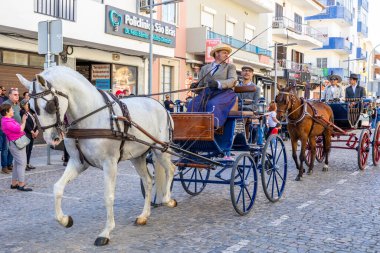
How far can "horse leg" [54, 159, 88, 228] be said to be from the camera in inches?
202

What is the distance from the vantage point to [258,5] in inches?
1112

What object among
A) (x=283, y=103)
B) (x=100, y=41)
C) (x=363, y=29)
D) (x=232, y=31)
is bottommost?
(x=283, y=103)

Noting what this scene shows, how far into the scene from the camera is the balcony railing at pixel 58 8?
1388 centimetres

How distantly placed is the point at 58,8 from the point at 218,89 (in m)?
9.00

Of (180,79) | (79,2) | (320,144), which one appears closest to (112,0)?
(79,2)

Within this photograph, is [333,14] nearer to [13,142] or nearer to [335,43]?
[335,43]

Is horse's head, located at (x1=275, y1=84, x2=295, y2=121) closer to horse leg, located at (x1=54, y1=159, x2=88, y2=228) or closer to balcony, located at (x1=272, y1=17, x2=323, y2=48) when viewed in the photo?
horse leg, located at (x1=54, y1=159, x2=88, y2=228)

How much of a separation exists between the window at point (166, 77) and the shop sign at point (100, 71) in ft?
12.2

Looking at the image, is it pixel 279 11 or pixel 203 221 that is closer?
pixel 203 221

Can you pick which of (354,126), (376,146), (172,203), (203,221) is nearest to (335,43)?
(376,146)

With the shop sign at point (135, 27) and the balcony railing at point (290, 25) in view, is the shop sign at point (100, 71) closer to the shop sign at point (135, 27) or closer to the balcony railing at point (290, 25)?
the shop sign at point (135, 27)

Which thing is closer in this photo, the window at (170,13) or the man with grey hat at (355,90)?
the man with grey hat at (355,90)

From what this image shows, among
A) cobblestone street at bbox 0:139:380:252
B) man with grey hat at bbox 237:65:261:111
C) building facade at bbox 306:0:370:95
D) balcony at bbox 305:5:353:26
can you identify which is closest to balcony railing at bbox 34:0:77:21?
cobblestone street at bbox 0:139:380:252

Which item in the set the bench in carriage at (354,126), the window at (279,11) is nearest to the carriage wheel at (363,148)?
the bench in carriage at (354,126)
